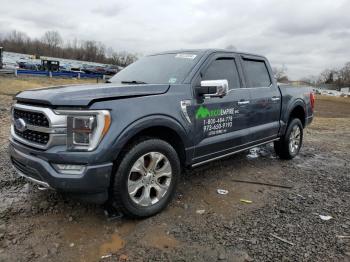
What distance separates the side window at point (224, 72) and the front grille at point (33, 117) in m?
2.02

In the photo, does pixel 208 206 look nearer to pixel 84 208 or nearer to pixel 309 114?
pixel 84 208

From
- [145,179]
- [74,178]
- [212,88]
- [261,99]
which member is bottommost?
[145,179]

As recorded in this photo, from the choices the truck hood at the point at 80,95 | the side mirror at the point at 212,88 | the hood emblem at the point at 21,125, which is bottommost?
the hood emblem at the point at 21,125

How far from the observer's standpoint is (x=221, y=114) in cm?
430

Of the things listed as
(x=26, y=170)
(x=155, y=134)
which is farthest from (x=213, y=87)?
(x=26, y=170)

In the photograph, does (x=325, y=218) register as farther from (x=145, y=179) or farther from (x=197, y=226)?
(x=145, y=179)

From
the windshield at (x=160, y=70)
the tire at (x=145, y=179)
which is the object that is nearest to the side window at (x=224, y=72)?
the windshield at (x=160, y=70)

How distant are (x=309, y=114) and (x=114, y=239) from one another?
5161 millimetres

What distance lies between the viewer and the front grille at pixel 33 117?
310 cm

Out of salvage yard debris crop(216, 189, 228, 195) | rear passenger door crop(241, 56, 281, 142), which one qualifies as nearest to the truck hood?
salvage yard debris crop(216, 189, 228, 195)

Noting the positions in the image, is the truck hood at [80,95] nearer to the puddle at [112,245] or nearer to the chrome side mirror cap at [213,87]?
the chrome side mirror cap at [213,87]

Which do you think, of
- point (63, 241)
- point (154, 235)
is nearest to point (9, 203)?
point (63, 241)

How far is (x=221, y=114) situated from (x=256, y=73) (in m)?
1.50

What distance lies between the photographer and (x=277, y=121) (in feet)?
18.8
